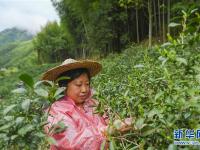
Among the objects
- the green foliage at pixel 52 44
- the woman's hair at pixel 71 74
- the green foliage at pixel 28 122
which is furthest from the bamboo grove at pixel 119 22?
the green foliage at pixel 28 122

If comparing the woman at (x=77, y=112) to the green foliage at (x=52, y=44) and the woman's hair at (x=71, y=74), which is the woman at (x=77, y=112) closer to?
the woman's hair at (x=71, y=74)

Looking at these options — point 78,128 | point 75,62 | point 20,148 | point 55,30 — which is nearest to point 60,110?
point 78,128

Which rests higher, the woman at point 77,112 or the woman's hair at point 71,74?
the woman's hair at point 71,74

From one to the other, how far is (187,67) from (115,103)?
2.83ft

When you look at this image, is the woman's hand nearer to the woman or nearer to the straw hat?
the woman

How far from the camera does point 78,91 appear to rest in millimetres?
3203

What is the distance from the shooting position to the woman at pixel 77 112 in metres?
2.84

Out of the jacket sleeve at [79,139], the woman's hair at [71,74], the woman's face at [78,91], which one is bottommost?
the jacket sleeve at [79,139]

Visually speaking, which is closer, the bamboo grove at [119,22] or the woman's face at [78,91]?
the woman's face at [78,91]

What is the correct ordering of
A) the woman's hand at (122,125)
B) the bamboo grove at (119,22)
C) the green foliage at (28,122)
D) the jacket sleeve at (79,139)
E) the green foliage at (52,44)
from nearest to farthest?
1. the green foliage at (28,122)
2. the woman's hand at (122,125)
3. the jacket sleeve at (79,139)
4. the bamboo grove at (119,22)
5. the green foliage at (52,44)

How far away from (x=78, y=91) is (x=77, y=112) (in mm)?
175

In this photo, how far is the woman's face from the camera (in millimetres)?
3209

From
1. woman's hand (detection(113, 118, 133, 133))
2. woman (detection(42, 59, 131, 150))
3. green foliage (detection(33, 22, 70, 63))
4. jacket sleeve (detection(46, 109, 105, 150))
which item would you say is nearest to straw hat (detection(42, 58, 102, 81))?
woman (detection(42, 59, 131, 150))

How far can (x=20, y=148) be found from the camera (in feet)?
6.25
